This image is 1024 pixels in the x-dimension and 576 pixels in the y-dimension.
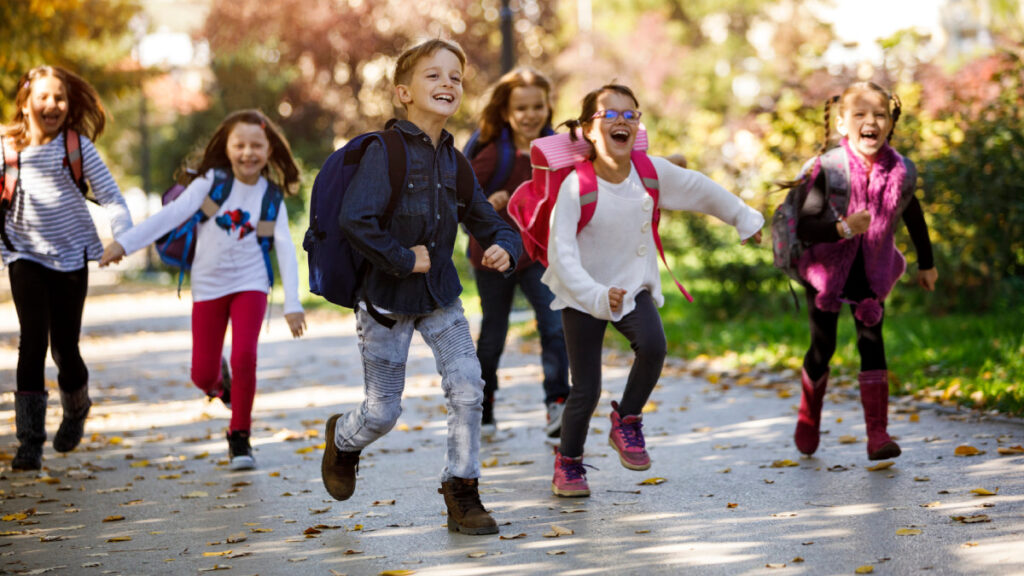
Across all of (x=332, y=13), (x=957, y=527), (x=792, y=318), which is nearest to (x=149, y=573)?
(x=957, y=527)

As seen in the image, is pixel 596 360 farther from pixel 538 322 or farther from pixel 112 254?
pixel 112 254

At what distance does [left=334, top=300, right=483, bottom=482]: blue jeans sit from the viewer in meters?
4.82

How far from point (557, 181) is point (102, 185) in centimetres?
284

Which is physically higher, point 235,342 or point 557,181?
point 557,181

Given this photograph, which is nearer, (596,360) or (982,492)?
(982,492)

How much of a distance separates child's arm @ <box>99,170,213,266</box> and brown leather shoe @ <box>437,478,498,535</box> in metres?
2.28

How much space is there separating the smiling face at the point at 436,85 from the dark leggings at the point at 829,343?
217 cm

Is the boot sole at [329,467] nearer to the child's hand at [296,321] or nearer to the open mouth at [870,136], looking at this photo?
the child's hand at [296,321]

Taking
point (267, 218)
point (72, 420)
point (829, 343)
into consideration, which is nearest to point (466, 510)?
point (829, 343)

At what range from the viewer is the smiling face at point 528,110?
691 cm

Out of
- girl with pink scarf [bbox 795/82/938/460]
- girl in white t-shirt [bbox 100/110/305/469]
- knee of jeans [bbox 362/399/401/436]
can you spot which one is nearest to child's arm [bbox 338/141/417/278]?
knee of jeans [bbox 362/399/401/436]

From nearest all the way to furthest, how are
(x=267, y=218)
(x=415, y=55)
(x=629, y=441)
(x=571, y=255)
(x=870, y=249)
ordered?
(x=415, y=55) < (x=571, y=255) < (x=629, y=441) < (x=870, y=249) < (x=267, y=218)

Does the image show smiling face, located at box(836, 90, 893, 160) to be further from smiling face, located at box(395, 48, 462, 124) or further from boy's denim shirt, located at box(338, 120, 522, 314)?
smiling face, located at box(395, 48, 462, 124)

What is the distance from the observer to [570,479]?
5.38m
